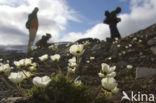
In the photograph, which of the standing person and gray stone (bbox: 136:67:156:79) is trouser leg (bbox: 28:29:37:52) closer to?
the standing person

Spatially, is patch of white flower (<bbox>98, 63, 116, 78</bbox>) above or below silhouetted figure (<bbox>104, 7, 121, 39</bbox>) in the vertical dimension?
below

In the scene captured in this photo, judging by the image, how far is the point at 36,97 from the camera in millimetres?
2945

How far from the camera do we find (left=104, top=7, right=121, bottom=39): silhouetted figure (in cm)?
2162

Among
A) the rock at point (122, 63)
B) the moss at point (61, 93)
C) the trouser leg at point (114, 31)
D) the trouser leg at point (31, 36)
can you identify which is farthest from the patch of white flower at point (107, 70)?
the trouser leg at point (31, 36)

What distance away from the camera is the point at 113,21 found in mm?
21828

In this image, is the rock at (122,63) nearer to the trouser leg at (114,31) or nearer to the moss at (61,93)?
the moss at (61,93)

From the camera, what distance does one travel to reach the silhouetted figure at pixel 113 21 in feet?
70.9

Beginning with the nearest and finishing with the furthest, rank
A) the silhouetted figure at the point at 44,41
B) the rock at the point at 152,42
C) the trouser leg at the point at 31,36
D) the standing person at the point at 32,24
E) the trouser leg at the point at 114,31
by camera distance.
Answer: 1. the rock at the point at 152,42
2. the standing person at the point at 32,24
3. the trouser leg at the point at 31,36
4. the trouser leg at the point at 114,31
5. the silhouetted figure at the point at 44,41

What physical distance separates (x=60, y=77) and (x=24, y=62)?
0.66 m

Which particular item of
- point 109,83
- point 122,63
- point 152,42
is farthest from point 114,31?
point 109,83

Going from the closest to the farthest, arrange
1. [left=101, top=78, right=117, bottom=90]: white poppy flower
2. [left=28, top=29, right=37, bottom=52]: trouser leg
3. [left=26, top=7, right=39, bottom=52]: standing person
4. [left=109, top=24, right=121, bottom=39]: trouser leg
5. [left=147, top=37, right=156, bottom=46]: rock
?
1. [left=101, top=78, right=117, bottom=90]: white poppy flower
2. [left=147, top=37, right=156, bottom=46]: rock
3. [left=26, top=7, right=39, bottom=52]: standing person
4. [left=28, top=29, right=37, bottom=52]: trouser leg
5. [left=109, top=24, right=121, bottom=39]: trouser leg

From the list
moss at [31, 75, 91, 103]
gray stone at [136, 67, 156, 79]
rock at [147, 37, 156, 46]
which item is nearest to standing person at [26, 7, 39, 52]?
rock at [147, 37, 156, 46]

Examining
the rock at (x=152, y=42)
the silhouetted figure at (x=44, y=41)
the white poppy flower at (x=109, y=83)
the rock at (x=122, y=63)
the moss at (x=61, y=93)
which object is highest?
the silhouetted figure at (x=44, y=41)

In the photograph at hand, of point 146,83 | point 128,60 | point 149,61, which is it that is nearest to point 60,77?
point 146,83
